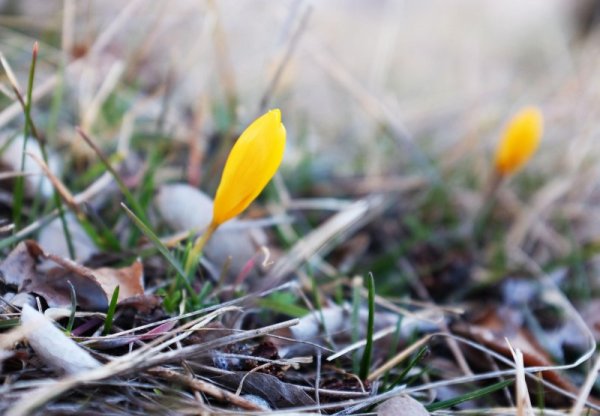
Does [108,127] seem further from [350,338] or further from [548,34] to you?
[548,34]

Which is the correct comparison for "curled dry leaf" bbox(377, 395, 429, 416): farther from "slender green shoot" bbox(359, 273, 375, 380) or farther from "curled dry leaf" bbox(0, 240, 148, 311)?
"curled dry leaf" bbox(0, 240, 148, 311)

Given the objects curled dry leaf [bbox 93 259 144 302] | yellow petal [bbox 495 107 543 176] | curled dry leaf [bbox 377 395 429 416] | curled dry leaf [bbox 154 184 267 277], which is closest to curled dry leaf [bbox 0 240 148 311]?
curled dry leaf [bbox 93 259 144 302]

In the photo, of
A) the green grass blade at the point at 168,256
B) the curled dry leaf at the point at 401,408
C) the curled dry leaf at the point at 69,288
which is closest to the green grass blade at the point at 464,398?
the curled dry leaf at the point at 401,408

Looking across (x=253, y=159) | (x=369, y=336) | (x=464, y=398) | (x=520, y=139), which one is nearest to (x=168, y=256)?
(x=253, y=159)

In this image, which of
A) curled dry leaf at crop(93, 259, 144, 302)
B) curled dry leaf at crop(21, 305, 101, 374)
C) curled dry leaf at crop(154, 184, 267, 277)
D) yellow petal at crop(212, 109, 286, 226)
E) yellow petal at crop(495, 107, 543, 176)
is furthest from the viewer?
yellow petal at crop(495, 107, 543, 176)

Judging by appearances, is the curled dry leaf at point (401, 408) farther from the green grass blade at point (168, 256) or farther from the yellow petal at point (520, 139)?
the yellow petal at point (520, 139)

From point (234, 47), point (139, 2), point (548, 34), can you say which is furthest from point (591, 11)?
point (139, 2)

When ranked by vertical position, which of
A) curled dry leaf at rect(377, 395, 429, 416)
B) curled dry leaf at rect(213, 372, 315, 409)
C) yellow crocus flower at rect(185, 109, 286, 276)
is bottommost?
curled dry leaf at rect(377, 395, 429, 416)
